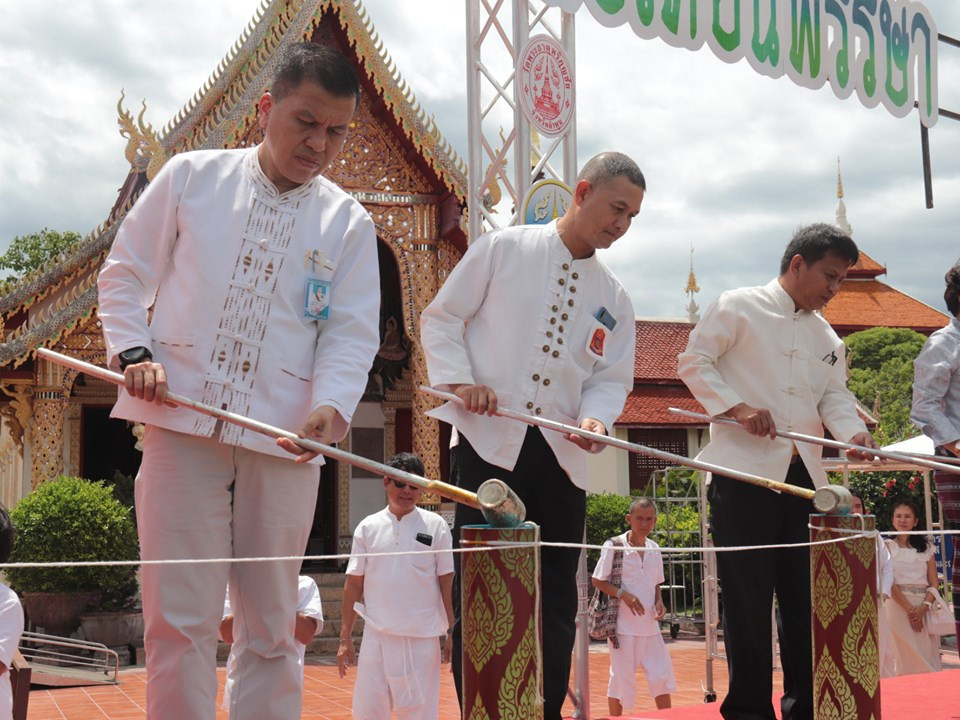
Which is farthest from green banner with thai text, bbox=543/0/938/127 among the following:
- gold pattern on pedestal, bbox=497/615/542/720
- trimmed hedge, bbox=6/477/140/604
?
trimmed hedge, bbox=6/477/140/604

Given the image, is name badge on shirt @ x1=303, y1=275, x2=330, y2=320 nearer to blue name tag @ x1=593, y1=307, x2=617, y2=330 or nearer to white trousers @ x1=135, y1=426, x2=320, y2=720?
white trousers @ x1=135, y1=426, x2=320, y2=720

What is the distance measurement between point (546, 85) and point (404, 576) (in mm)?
2771

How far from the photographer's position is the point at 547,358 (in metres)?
3.46

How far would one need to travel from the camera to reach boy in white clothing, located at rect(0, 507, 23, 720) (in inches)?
127

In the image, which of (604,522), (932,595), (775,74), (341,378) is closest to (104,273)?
(341,378)

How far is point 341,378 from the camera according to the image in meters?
2.70

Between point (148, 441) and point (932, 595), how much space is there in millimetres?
6808

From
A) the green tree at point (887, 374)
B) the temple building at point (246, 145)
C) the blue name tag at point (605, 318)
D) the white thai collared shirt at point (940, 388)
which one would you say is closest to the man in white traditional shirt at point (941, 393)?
the white thai collared shirt at point (940, 388)

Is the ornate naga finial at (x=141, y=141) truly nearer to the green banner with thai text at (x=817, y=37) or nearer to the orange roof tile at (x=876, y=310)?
the green banner with thai text at (x=817, y=37)

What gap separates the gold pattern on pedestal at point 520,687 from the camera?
2.45 meters

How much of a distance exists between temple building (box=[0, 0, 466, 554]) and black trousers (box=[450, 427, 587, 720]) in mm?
8260

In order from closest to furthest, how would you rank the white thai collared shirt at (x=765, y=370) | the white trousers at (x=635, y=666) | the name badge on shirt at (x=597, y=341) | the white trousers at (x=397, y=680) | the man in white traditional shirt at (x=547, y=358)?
the man in white traditional shirt at (x=547, y=358) → the name badge on shirt at (x=597, y=341) → the white thai collared shirt at (x=765, y=370) → the white trousers at (x=397, y=680) → the white trousers at (x=635, y=666)

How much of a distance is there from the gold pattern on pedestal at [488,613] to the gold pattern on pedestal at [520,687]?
0.13ft

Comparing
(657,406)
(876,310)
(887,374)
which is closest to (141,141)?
(657,406)
